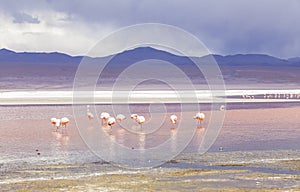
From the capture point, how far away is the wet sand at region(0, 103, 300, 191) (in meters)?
14.4

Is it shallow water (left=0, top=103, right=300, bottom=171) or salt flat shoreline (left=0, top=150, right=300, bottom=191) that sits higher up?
shallow water (left=0, top=103, right=300, bottom=171)

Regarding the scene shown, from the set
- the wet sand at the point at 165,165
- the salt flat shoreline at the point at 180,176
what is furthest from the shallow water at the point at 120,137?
the salt flat shoreline at the point at 180,176

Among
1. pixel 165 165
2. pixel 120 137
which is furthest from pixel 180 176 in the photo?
pixel 120 137

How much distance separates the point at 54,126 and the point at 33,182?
13.8 metres

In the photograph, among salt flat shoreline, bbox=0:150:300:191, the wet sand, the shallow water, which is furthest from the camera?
the shallow water

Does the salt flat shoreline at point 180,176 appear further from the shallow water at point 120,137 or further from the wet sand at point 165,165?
the shallow water at point 120,137

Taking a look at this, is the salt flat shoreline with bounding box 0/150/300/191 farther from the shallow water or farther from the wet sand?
the shallow water

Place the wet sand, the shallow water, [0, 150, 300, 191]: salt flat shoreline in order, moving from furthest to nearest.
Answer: the shallow water
the wet sand
[0, 150, 300, 191]: salt flat shoreline

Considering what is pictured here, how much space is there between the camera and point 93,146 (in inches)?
854

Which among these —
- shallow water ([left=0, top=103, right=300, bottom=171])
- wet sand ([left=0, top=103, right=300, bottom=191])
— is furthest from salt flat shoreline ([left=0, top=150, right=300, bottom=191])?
shallow water ([left=0, top=103, right=300, bottom=171])

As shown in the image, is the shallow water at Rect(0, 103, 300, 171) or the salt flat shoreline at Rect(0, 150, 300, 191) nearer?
the salt flat shoreline at Rect(0, 150, 300, 191)

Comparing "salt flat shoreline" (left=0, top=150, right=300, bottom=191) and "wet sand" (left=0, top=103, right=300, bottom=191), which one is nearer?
"salt flat shoreline" (left=0, top=150, right=300, bottom=191)

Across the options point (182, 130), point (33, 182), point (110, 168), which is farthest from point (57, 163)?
point (182, 130)

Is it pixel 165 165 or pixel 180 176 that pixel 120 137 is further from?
pixel 180 176
